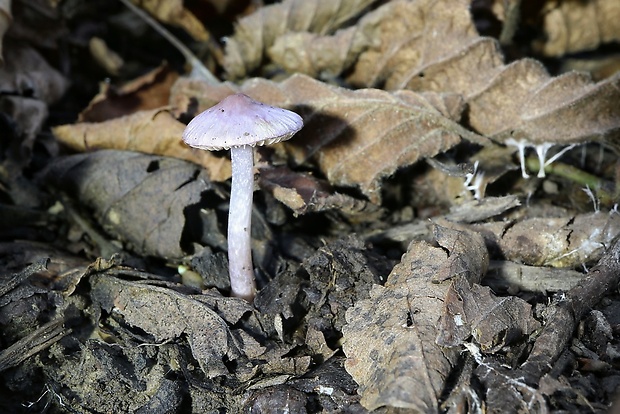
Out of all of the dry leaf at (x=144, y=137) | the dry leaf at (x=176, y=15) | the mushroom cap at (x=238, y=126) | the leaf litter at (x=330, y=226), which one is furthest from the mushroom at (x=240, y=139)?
the dry leaf at (x=176, y=15)

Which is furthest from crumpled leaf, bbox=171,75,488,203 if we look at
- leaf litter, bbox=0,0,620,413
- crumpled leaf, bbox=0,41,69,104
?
crumpled leaf, bbox=0,41,69,104

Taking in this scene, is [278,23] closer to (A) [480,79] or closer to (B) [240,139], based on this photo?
(A) [480,79]

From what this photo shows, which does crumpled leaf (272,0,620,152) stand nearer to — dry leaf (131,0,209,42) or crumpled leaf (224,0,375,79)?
crumpled leaf (224,0,375,79)

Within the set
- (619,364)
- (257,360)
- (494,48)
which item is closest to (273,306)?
(257,360)

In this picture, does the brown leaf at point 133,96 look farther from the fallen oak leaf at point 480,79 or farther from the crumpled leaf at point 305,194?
the crumpled leaf at point 305,194

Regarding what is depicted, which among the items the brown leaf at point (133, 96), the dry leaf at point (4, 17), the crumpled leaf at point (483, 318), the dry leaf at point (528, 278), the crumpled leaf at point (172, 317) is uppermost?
the dry leaf at point (4, 17)

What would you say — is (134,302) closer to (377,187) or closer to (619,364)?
(377,187)
